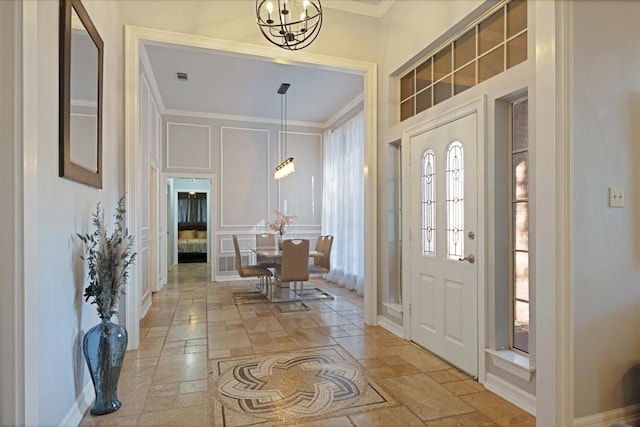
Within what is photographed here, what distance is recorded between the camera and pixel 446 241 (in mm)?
3121

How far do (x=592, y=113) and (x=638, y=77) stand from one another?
49 centimetres

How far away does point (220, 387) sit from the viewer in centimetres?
265

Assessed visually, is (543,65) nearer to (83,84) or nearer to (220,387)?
(83,84)

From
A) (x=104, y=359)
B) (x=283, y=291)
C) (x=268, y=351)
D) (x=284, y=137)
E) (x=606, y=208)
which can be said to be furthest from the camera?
(x=284, y=137)

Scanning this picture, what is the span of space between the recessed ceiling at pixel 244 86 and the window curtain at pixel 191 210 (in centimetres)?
574

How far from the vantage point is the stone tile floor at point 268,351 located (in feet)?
7.37

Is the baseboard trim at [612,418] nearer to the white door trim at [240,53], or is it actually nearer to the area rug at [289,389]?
the area rug at [289,389]

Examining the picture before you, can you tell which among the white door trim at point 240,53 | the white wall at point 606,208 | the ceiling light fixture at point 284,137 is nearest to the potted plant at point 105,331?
the white door trim at point 240,53

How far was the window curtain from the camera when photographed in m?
12.1

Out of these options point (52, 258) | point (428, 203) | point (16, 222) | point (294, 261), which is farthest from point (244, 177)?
point (16, 222)

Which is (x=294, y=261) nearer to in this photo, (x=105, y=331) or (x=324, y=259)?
(x=324, y=259)

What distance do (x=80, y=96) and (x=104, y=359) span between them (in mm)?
1657

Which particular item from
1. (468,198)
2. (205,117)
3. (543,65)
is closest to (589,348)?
(468,198)

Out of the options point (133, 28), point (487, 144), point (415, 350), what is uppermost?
point (133, 28)
